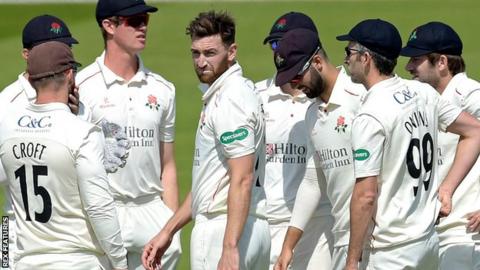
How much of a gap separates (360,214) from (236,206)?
728mm

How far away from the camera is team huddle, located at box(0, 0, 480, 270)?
290 inches

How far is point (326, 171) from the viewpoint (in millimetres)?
8352

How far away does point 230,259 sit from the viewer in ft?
24.6

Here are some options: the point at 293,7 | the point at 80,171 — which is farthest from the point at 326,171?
the point at 293,7

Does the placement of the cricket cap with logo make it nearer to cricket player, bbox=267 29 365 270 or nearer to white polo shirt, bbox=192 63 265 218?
white polo shirt, bbox=192 63 265 218

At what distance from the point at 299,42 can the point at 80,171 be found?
1684 millimetres

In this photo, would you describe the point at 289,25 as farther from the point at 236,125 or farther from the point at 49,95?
the point at 49,95

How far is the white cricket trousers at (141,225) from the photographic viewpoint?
8.81 metres

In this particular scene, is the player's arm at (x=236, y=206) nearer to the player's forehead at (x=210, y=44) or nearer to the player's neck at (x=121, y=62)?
the player's forehead at (x=210, y=44)

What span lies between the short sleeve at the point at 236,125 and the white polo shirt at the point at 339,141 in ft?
2.12

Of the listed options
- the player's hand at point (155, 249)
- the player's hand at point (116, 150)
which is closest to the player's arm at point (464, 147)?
the player's hand at point (155, 249)

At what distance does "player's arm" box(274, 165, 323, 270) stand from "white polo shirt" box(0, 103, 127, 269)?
57.9 inches

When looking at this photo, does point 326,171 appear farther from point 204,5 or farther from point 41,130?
point 204,5

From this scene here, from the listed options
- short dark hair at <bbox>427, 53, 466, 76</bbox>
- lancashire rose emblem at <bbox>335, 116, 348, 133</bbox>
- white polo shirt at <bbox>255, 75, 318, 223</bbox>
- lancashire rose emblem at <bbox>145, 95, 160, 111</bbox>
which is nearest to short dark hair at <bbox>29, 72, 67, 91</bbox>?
lancashire rose emblem at <bbox>145, 95, 160, 111</bbox>
